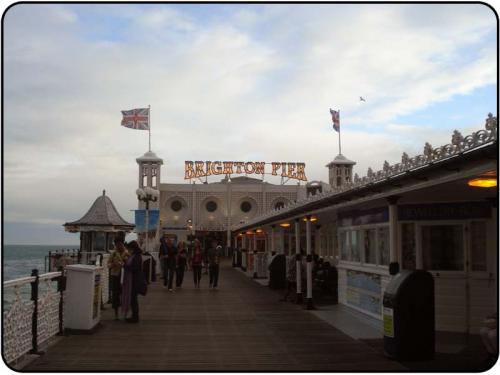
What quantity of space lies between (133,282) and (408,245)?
506cm

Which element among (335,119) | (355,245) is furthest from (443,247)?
(335,119)

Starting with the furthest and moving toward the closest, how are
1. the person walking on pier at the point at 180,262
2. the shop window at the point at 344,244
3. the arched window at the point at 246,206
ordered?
the arched window at the point at 246,206
the person walking on pier at the point at 180,262
the shop window at the point at 344,244

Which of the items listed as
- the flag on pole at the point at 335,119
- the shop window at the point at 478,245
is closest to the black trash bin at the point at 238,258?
the flag on pole at the point at 335,119

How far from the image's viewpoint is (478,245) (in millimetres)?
9180

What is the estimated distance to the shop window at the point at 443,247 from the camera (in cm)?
942

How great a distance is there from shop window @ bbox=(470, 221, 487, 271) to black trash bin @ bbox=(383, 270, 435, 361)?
2185mm

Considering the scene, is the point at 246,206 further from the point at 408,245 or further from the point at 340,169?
the point at 408,245

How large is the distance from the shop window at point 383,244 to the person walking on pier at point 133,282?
449 cm

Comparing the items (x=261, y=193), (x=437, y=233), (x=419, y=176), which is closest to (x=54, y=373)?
(x=419, y=176)

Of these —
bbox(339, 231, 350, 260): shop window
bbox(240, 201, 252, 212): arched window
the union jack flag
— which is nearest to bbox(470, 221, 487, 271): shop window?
bbox(339, 231, 350, 260): shop window

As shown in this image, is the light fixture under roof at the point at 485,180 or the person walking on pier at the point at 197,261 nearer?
the light fixture under roof at the point at 485,180

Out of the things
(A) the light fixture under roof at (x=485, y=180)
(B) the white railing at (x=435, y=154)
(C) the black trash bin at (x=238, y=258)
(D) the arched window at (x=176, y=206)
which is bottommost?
(C) the black trash bin at (x=238, y=258)

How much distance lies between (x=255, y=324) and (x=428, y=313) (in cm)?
383

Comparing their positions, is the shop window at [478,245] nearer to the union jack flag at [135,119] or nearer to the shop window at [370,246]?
the shop window at [370,246]
